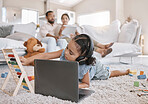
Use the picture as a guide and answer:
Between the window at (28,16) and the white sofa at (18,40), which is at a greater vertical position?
the window at (28,16)

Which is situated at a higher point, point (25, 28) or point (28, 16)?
point (28, 16)

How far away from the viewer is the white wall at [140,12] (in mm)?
5051

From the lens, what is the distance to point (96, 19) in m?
6.75

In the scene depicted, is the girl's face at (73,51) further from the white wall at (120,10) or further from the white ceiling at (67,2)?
the white ceiling at (67,2)

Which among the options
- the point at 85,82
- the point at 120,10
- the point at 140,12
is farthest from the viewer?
the point at 120,10

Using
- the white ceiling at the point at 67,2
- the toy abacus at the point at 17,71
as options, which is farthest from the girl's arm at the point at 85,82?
the white ceiling at the point at 67,2

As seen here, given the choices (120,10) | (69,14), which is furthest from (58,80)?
(69,14)

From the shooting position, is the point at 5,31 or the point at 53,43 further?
the point at 5,31

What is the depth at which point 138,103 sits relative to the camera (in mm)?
725

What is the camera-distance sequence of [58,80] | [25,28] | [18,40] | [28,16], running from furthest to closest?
1. [28,16]
2. [25,28]
3. [18,40]
4. [58,80]

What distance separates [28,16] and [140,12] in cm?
412

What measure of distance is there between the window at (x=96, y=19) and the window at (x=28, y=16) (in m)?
2.06

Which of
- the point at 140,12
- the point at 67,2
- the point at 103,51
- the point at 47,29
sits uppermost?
the point at 67,2

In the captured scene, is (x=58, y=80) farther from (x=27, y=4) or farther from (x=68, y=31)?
(x=27, y=4)
